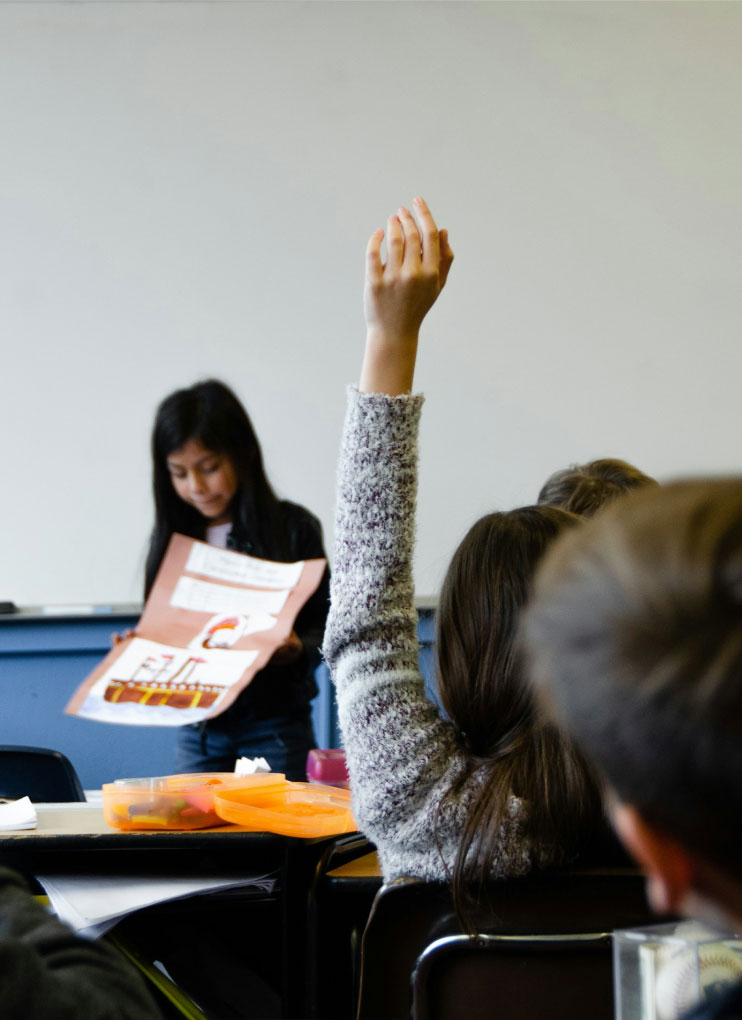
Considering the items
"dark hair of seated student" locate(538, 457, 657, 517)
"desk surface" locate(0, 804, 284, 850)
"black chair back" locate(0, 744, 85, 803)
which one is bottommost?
"black chair back" locate(0, 744, 85, 803)

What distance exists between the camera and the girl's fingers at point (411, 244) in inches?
39.5

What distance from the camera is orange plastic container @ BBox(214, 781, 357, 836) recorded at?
3.87 feet

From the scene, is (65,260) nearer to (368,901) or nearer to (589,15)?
A: (589,15)

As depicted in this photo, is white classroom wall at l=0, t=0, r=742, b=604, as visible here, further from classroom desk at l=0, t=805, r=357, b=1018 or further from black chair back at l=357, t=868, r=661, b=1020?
black chair back at l=357, t=868, r=661, b=1020

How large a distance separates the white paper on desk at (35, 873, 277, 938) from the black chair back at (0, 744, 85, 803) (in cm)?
61

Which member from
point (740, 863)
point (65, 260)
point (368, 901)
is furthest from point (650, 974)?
point (65, 260)

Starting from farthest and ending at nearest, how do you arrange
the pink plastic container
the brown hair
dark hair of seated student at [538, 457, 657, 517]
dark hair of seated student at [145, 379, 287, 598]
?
dark hair of seated student at [145, 379, 287, 598]
the pink plastic container
dark hair of seated student at [538, 457, 657, 517]
the brown hair

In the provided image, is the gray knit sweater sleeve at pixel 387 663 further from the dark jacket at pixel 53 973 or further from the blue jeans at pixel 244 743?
the blue jeans at pixel 244 743

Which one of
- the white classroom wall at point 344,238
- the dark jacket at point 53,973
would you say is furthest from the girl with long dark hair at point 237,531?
the dark jacket at point 53,973

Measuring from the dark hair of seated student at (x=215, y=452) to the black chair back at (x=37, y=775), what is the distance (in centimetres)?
47

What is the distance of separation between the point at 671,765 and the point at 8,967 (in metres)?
0.32

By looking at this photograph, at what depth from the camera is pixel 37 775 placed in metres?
1.80

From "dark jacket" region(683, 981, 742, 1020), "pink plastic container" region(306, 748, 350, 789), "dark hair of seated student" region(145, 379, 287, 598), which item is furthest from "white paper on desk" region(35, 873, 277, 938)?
"dark hair of seated student" region(145, 379, 287, 598)

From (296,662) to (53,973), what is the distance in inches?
57.1
